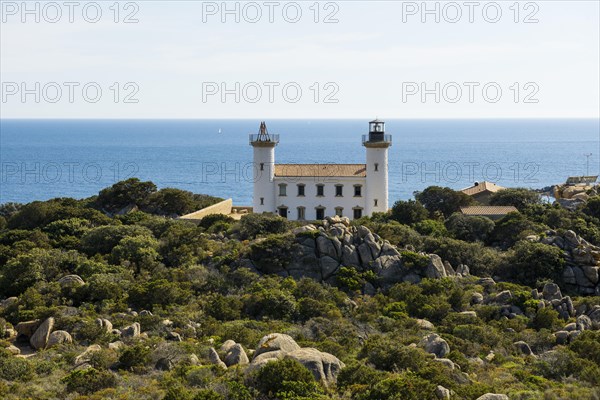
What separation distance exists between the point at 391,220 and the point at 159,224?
454 inches

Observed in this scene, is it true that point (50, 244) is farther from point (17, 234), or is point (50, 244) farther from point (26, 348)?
point (26, 348)

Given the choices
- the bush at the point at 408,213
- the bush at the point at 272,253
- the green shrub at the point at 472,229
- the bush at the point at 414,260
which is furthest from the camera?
the bush at the point at 408,213

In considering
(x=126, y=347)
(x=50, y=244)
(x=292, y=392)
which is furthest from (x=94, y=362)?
(x=50, y=244)

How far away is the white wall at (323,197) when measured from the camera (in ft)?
159

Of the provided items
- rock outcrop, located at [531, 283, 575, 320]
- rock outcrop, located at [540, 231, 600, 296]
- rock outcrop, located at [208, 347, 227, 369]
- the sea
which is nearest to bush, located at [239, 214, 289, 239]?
rock outcrop, located at [540, 231, 600, 296]

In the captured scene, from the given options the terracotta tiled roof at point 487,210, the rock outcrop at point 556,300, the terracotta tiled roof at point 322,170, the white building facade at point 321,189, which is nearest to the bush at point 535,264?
the rock outcrop at point 556,300

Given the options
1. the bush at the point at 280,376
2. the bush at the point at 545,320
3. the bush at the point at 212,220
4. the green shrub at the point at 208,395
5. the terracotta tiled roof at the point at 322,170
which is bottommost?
the bush at the point at 545,320

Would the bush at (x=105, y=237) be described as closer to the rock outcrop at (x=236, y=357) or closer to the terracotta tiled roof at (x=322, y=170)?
the rock outcrop at (x=236, y=357)

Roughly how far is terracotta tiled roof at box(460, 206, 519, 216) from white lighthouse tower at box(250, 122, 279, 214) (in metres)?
11.2

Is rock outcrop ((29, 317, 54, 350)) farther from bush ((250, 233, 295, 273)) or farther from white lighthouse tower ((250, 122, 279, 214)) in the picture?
white lighthouse tower ((250, 122, 279, 214))

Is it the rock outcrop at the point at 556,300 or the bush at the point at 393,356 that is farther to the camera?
the rock outcrop at the point at 556,300

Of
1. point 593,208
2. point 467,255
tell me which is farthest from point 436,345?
point 593,208

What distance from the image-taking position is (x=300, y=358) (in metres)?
19.8

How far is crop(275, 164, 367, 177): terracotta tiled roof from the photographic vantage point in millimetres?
48938
